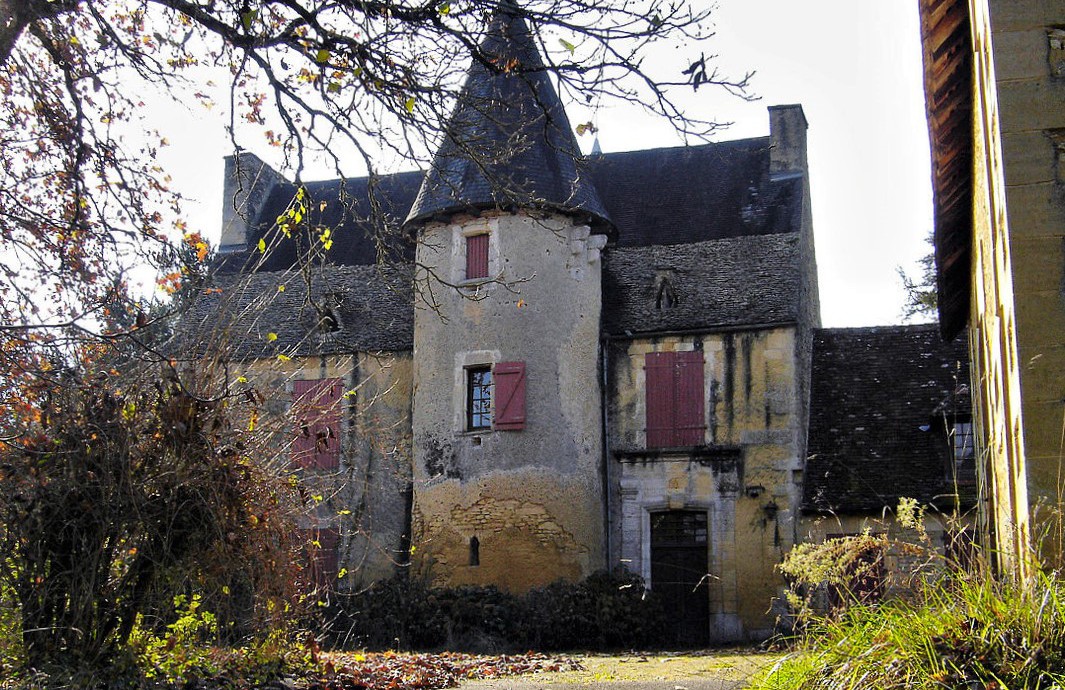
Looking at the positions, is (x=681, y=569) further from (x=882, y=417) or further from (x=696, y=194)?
(x=696, y=194)

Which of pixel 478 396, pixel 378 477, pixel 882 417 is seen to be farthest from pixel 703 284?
pixel 378 477

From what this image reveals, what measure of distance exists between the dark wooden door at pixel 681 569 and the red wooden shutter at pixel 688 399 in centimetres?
119

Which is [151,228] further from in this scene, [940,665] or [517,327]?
[517,327]

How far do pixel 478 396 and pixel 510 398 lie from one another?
0.78 m

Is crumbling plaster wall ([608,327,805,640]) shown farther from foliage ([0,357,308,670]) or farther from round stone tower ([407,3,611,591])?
foliage ([0,357,308,670])

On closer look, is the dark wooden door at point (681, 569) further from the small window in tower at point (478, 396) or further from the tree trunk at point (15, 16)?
the tree trunk at point (15, 16)

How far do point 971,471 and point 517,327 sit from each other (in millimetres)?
7148

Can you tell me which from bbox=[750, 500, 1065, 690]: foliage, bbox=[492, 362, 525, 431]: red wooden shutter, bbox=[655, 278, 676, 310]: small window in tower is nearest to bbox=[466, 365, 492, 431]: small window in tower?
bbox=[492, 362, 525, 431]: red wooden shutter

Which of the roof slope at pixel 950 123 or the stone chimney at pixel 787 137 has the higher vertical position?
the stone chimney at pixel 787 137

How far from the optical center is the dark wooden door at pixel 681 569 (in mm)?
18891

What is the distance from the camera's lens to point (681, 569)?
63.2 ft

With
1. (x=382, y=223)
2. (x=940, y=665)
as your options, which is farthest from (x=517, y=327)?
(x=940, y=665)

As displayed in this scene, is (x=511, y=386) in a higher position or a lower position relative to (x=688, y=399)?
higher

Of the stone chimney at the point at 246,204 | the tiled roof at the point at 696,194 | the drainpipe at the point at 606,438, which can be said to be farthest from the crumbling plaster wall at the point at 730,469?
the stone chimney at the point at 246,204
